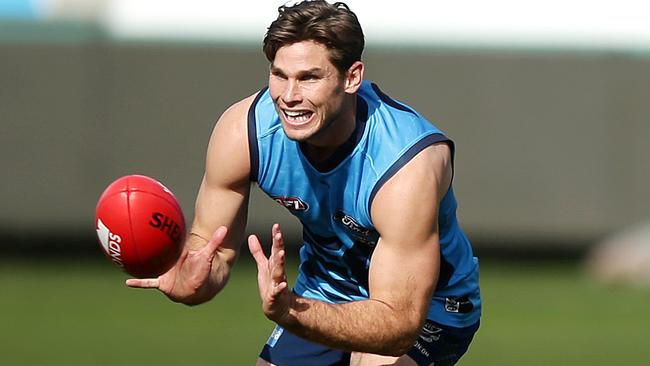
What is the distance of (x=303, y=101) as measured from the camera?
6.18m

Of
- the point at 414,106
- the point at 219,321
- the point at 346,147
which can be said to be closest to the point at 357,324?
the point at 346,147

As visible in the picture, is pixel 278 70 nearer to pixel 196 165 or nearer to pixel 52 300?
pixel 52 300

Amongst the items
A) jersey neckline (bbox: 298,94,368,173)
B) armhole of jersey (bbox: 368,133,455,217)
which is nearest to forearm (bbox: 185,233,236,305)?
jersey neckline (bbox: 298,94,368,173)

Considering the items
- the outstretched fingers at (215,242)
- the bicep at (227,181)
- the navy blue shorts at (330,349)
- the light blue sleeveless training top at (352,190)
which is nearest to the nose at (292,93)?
the light blue sleeveless training top at (352,190)

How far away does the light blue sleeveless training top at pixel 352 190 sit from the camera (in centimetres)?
640

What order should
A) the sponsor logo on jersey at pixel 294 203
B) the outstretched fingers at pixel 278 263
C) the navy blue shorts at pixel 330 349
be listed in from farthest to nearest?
the navy blue shorts at pixel 330 349 → the sponsor logo on jersey at pixel 294 203 → the outstretched fingers at pixel 278 263

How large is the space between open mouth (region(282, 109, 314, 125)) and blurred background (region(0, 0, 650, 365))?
12.2m

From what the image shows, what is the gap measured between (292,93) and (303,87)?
64 millimetres

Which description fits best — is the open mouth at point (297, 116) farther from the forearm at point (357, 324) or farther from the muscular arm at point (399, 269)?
the forearm at point (357, 324)

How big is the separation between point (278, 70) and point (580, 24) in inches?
556

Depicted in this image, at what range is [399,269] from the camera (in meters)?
6.16

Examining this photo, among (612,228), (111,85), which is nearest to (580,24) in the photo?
(612,228)

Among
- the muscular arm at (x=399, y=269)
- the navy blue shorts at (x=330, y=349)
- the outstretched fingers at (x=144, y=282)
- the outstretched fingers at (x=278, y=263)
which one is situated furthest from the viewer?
the navy blue shorts at (x=330, y=349)

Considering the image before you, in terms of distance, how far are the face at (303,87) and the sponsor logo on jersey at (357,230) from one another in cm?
48
